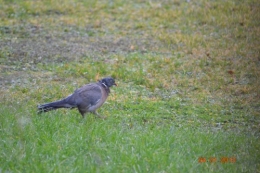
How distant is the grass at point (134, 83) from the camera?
22.5ft

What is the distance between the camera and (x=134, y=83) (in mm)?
11164

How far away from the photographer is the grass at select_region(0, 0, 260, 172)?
686 centimetres

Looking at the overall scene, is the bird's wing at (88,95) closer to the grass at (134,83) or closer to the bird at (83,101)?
the bird at (83,101)

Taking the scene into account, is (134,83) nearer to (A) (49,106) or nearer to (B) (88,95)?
(B) (88,95)

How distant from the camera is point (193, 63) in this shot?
12.4m
